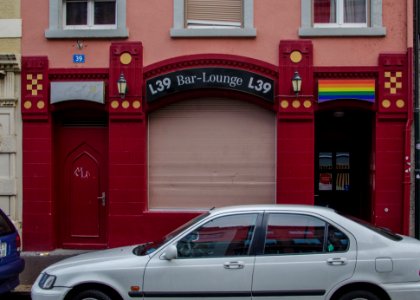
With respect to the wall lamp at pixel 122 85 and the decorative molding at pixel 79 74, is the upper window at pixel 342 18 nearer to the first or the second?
the wall lamp at pixel 122 85

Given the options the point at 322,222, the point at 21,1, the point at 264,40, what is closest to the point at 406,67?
the point at 264,40

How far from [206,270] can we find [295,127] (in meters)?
5.02

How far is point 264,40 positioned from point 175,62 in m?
1.70

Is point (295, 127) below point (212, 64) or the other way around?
below

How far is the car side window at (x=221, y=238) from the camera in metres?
6.16

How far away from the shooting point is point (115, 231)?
10.6m

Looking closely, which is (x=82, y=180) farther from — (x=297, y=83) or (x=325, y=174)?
(x=325, y=174)

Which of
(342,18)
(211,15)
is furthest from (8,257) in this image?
(342,18)

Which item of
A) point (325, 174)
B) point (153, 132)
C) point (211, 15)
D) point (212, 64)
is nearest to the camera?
point (212, 64)

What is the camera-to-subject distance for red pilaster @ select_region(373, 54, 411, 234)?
10289 millimetres

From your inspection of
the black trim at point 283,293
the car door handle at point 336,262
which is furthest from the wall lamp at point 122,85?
the car door handle at point 336,262

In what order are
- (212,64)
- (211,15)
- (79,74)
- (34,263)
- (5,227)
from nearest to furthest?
1. (5,227)
2. (34,263)
3. (212,64)
4. (79,74)
5. (211,15)

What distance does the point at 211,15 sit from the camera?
1080 centimetres

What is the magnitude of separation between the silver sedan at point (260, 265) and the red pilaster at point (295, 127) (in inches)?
159
